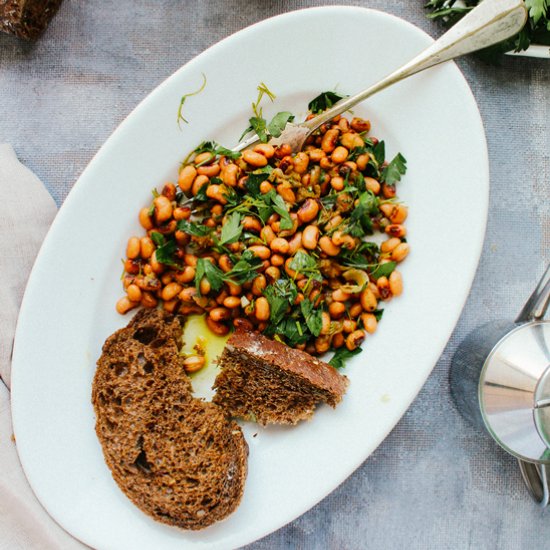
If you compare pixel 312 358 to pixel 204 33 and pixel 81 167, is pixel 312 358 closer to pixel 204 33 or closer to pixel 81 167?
pixel 81 167

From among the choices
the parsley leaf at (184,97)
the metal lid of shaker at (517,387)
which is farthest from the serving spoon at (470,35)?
the metal lid of shaker at (517,387)

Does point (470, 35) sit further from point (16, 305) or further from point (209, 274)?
point (16, 305)

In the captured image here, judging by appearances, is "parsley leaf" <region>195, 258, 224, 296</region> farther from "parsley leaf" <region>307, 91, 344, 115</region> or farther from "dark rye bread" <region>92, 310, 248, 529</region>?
"parsley leaf" <region>307, 91, 344, 115</region>

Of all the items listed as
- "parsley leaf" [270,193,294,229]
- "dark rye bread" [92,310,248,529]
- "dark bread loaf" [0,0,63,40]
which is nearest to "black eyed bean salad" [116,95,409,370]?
"parsley leaf" [270,193,294,229]

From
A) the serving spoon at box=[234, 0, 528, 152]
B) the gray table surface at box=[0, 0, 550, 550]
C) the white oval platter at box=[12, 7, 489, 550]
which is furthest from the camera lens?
the gray table surface at box=[0, 0, 550, 550]

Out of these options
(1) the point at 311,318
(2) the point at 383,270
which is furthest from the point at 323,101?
(1) the point at 311,318

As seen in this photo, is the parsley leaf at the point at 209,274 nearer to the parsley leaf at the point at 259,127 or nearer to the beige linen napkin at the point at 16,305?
the parsley leaf at the point at 259,127

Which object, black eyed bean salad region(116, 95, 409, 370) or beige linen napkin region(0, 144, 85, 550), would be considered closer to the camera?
black eyed bean salad region(116, 95, 409, 370)
